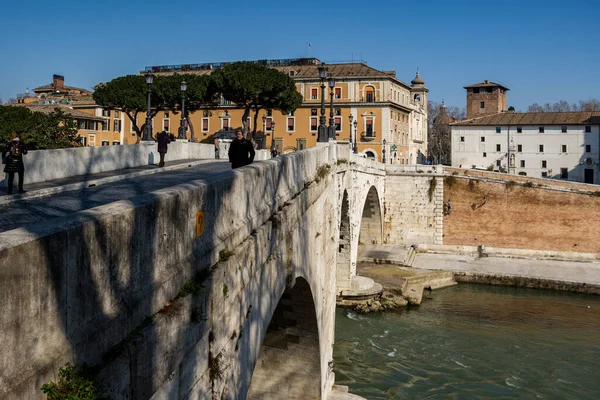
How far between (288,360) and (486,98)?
234ft

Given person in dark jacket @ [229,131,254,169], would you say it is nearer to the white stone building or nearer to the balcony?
the balcony

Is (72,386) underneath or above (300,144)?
underneath

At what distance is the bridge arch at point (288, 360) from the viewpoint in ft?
41.7

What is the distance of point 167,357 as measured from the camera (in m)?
3.69

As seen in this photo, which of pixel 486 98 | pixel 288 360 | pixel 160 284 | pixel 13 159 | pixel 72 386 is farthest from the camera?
pixel 486 98

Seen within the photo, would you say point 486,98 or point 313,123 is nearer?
point 313,123

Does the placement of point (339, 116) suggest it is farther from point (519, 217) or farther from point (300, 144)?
point (519, 217)

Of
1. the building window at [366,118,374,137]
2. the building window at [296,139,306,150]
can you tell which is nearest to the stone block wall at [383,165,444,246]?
the building window at [296,139,306,150]

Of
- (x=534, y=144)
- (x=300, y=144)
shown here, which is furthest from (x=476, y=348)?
(x=534, y=144)

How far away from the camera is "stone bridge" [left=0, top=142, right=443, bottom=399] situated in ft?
8.13

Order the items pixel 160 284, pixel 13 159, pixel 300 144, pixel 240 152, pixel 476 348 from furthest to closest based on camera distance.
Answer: pixel 300 144 < pixel 476 348 < pixel 240 152 < pixel 13 159 < pixel 160 284

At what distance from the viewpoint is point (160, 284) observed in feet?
12.2

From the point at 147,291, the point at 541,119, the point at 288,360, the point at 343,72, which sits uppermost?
the point at 343,72

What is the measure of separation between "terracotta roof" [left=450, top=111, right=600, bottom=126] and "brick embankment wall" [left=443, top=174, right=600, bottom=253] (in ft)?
79.2
